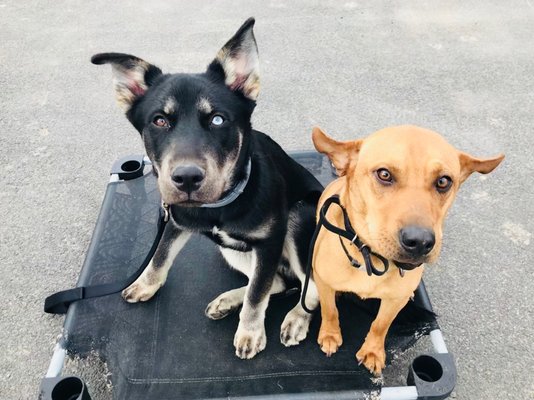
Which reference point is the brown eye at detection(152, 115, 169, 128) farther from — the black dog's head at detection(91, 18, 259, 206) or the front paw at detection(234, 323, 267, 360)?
the front paw at detection(234, 323, 267, 360)

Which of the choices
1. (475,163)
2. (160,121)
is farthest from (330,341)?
(160,121)

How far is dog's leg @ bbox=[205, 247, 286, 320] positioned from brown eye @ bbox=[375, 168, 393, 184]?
1090 millimetres

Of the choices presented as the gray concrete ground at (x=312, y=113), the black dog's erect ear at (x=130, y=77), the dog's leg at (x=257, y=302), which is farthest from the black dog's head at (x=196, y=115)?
the gray concrete ground at (x=312, y=113)

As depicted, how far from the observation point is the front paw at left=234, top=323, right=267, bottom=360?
2480 mm

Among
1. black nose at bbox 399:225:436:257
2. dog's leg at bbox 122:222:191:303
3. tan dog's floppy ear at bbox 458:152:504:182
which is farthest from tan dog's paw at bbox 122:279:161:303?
tan dog's floppy ear at bbox 458:152:504:182

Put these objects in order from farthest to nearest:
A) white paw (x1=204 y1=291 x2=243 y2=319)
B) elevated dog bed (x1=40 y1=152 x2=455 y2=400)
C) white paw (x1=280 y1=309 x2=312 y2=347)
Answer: white paw (x1=204 y1=291 x2=243 y2=319) → white paw (x1=280 y1=309 x2=312 y2=347) → elevated dog bed (x1=40 y1=152 x2=455 y2=400)

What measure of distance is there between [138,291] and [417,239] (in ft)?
5.80

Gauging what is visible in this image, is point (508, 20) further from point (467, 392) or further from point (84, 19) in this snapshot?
point (84, 19)

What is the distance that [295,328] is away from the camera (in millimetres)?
2561

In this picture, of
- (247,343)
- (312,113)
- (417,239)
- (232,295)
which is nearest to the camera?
(417,239)

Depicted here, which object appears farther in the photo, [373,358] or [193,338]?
[193,338]

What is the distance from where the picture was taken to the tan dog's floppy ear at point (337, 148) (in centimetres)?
193

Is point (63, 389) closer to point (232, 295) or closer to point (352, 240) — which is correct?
point (232, 295)

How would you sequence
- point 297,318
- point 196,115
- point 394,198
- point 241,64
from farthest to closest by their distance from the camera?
point 297,318, point 241,64, point 196,115, point 394,198
